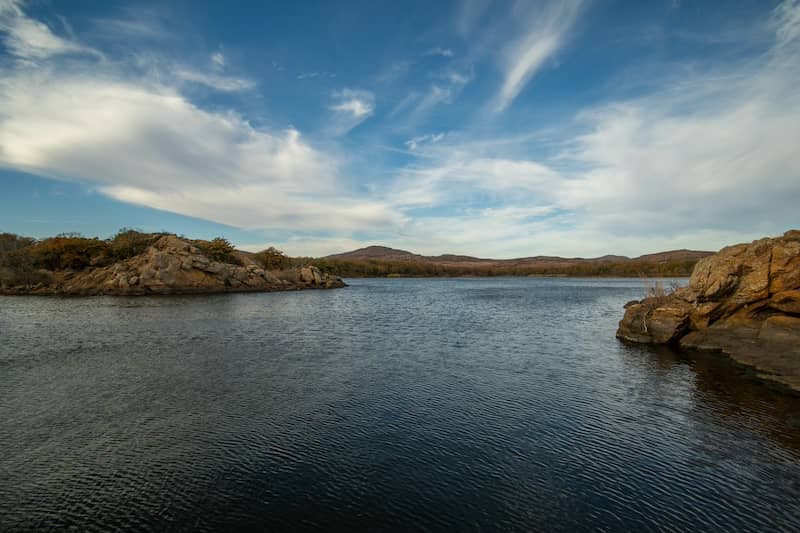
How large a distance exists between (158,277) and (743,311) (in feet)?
233

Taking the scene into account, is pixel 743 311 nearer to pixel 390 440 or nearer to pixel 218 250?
pixel 390 440

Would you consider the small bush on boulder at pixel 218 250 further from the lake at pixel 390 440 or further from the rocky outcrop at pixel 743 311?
the rocky outcrop at pixel 743 311

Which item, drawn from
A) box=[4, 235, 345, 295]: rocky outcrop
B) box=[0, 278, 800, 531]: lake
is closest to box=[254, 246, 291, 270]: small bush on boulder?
box=[4, 235, 345, 295]: rocky outcrop

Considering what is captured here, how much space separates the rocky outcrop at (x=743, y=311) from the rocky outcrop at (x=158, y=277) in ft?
212

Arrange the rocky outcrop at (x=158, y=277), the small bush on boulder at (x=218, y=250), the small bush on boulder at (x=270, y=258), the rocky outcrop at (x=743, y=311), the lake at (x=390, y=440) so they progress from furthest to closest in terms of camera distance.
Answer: the small bush on boulder at (x=270, y=258) < the small bush on boulder at (x=218, y=250) < the rocky outcrop at (x=158, y=277) < the rocky outcrop at (x=743, y=311) < the lake at (x=390, y=440)

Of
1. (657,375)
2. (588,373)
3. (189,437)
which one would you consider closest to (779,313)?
(657,375)

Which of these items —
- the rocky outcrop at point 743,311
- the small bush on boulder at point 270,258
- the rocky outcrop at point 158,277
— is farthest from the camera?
the small bush on boulder at point 270,258

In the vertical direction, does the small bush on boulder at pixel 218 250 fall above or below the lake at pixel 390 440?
above

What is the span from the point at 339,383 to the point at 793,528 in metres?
14.1

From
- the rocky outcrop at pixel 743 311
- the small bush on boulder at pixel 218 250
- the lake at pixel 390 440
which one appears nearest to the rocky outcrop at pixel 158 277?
the small bush on boulder at pixel 218 250

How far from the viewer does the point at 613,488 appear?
910 cm

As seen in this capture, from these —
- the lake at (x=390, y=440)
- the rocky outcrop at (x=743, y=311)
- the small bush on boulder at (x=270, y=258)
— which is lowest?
the lake at (x=390, y=440)

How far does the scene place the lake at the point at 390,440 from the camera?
8180 millimetres

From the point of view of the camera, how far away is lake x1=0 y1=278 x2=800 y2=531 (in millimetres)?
8180
